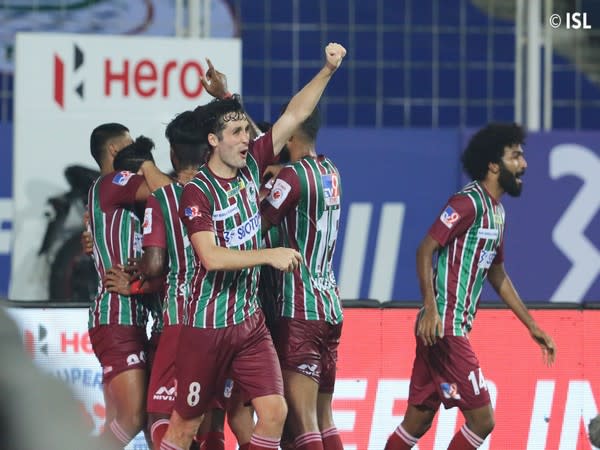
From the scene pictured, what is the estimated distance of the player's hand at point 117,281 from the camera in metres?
6.44

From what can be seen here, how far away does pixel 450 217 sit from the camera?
6.78 m

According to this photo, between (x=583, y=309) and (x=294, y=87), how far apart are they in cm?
367

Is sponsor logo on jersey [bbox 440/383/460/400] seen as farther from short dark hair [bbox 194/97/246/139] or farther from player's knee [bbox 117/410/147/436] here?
short dark hair [bbox 194/97/246/139]

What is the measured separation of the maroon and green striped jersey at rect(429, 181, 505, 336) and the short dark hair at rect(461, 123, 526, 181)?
0.85ft

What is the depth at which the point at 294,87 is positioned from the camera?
35.7 feet

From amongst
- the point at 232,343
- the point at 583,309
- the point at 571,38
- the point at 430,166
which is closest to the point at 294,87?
the point at 430,166

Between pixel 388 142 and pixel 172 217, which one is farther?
pixel 388 142

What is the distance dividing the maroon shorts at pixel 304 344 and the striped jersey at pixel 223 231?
0.60 m

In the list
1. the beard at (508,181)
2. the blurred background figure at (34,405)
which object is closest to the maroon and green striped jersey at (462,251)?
the beard at (508,181)

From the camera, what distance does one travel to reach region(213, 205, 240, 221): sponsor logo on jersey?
552 centimetres

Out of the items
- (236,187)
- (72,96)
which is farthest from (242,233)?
(72,96)

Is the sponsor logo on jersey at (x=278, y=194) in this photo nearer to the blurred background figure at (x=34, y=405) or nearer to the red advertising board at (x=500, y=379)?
the red advertising board at (x=500, y=379)

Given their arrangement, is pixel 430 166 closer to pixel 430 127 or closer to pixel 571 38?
pixel 430 127

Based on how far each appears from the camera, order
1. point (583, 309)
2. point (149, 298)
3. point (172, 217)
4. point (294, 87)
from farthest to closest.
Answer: point (294, 87), point (583, 309), point (149, 298), point (172, 217)
